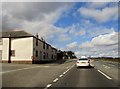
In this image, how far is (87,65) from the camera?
3544 cm

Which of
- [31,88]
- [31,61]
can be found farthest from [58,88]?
→ [31,61]

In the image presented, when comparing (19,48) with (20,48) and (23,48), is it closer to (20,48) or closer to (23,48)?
(20,48)

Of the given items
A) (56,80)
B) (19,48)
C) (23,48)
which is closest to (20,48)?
(19,48)

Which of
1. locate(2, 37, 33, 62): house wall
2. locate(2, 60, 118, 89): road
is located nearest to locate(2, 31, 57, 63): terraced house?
locate(2, 37, 33, 62): house wall

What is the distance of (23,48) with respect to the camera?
2117 inches

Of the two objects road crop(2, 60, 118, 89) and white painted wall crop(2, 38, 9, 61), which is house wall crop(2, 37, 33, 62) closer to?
white painted wall crop(2, 38, 9, 61)

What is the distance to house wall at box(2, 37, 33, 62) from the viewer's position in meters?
53.1

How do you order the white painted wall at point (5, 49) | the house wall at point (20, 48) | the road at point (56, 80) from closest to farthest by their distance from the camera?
the road at point (56, 80), the house wall at point (20, 48), the white painted wall at point (5, 49)

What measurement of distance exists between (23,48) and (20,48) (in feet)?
2.42

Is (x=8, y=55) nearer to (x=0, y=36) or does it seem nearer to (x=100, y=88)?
(x=0, y=36)

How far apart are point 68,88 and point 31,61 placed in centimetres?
4112

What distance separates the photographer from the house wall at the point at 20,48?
53.1 meters

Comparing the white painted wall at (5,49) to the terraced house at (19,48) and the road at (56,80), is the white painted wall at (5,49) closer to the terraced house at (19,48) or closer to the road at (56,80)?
the terraced house at (19,48)

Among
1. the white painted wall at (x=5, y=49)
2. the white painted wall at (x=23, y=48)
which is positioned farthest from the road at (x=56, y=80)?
the white painted wall at (x=5, y=49)
